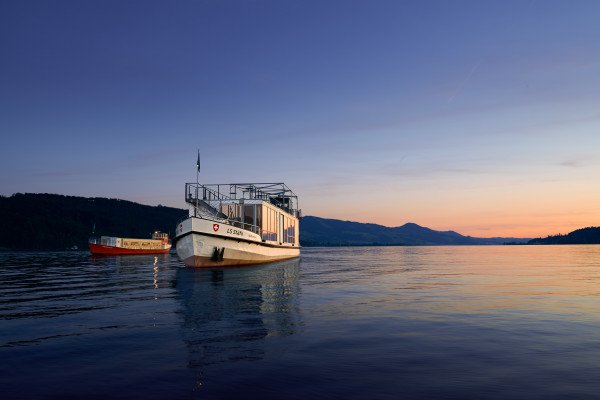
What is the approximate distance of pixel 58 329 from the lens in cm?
1041

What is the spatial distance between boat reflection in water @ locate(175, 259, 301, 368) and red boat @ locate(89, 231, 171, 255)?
61000 millimetres

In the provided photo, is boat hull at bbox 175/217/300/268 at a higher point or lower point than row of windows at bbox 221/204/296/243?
lower

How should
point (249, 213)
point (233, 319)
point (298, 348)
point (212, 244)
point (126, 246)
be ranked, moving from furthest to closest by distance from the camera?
point (126, 246) < point (249, 213) < point (212, 244) < point (233, 319) < point (298, 348)

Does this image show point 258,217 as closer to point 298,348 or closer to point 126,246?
point 298,348

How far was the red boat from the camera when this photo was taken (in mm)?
74438

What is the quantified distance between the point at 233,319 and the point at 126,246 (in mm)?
73040

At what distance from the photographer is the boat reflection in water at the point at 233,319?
26.6 feet

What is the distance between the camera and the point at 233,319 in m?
11.7

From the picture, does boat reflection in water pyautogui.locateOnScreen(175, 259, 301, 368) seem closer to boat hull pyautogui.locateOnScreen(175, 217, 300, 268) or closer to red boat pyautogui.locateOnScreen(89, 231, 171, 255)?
boat hull pyautogui.locateOnScreen(175, 217, 300, 268)

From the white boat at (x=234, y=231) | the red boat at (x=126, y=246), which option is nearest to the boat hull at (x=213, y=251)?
the white boat at (x=234, y=231)

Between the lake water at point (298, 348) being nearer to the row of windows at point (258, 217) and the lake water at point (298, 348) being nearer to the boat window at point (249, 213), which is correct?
the row of windows at point (258, 217)

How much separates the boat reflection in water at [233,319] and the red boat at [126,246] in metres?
61.0

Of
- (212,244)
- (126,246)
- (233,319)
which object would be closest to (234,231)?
(212,244)

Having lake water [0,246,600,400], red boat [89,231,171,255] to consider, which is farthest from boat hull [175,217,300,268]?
red boat [89,231,171,255]
